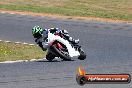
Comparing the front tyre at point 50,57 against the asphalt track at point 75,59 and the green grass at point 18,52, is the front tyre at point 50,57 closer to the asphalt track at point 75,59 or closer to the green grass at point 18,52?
the asphalt track at point 75,59

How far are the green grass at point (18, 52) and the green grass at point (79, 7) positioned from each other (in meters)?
14.7

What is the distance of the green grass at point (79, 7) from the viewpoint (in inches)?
1633

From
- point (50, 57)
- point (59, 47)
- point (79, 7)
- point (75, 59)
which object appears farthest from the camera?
point (79, 7)

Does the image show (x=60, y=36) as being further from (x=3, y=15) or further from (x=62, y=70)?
(x=3, y=15)

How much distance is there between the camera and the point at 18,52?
78.8 ft

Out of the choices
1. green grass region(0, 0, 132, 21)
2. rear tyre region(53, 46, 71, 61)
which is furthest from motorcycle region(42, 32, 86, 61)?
green grass region(0, 0, 132, 21)

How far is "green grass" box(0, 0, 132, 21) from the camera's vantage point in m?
41.5

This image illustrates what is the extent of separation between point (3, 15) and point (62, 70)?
849 inches

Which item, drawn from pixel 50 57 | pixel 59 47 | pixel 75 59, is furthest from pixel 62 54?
pixel 75 59

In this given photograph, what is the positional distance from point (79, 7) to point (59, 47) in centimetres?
2463

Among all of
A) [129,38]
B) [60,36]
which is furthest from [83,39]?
[60,36]

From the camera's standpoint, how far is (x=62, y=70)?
18953mm

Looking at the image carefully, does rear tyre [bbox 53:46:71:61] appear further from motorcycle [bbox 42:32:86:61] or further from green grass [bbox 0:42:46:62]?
green grass [bbox 0:42:46:62]

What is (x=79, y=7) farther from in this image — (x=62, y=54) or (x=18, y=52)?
(x=62, y=54)
